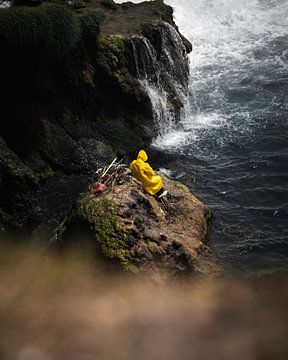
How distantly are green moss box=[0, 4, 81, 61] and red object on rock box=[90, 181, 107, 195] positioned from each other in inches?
208

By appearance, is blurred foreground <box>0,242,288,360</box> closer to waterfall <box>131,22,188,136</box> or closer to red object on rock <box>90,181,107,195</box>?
red object on rock <box>90,181,107,195</box>

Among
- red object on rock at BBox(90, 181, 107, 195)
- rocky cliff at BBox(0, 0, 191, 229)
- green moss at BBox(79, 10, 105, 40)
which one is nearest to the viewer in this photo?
red object on rock at BBox(90, 181, 107, 195)

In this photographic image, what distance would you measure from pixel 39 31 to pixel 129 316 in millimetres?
8855

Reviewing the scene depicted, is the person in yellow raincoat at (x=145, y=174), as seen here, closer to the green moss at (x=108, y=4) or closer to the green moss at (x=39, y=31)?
the green moss at (x=39, y=31)

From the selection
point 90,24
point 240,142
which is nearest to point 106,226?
point 90,24

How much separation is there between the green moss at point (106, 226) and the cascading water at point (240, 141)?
2935 millimetres

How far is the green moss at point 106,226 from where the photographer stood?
9578 mm

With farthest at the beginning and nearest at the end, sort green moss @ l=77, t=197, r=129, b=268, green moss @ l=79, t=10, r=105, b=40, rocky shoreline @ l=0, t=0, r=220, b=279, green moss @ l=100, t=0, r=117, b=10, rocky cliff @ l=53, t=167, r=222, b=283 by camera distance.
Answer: green moss @ l=100, t=0, r=117, b=10
green moss @ l=79, t=10, r=105, b=40
rocky shoreline @ l=0, t=0, r=220, b=279
rocky cliff @ l=53, t=167, r=222, b=283
green moss @ l=77, t=197, r=129, b=268

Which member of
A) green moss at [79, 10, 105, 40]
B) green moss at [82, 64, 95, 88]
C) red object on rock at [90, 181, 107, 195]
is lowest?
red object on rock at [90, 181, 107, 195]

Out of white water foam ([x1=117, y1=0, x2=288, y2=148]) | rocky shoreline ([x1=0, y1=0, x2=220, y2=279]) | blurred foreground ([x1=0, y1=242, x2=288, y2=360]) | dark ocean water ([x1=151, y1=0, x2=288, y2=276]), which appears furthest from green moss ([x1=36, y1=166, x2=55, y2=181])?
white water foam ([x1=117, y1=0, x2=288, y2=148])

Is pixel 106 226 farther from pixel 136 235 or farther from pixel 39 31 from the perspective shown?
pixel 39 31

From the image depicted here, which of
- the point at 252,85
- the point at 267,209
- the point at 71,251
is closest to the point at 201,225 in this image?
the point at 267,209

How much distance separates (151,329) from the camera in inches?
352

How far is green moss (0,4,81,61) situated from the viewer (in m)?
12.8
